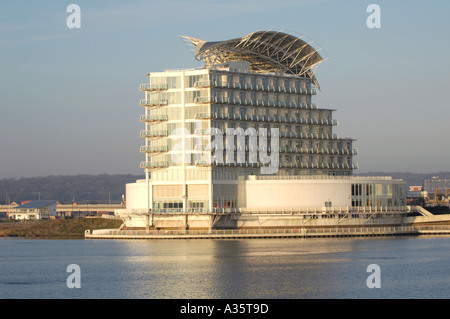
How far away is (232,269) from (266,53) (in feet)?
254

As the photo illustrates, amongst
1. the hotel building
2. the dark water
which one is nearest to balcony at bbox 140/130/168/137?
the hotel building

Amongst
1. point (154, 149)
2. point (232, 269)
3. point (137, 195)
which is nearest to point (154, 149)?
point (154, 149)

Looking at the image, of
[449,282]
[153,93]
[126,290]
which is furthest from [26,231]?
[449,282]

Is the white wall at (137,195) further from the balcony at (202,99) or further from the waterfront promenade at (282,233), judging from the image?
the balcony at (202,99)

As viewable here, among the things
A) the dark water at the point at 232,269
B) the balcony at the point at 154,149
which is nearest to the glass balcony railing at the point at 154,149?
the balcony at the point at 154,149

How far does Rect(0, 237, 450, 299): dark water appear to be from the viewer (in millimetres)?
87125

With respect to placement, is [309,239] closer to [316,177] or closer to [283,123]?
[316,177]

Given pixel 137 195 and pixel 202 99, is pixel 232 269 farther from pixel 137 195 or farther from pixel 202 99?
pixel 137 195

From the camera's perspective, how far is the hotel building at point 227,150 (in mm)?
157250

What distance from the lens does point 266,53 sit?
17325cm

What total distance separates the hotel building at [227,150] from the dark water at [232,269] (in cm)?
1354

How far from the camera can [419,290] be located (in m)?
86.9
